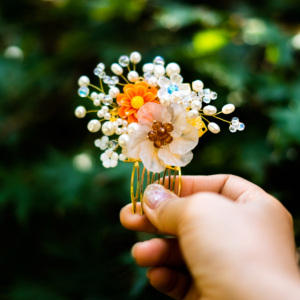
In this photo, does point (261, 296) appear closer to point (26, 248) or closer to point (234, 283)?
point (234, 283)

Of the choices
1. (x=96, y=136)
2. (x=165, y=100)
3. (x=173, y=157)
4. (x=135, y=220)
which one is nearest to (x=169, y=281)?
(x=135, y=220)

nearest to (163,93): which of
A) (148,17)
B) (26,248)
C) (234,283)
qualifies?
(234,283)

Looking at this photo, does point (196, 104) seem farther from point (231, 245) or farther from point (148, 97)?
point (231, 245)

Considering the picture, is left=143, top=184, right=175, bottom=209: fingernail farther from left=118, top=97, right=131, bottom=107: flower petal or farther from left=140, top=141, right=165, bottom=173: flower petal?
left=118, top=97, right=131, bottom=107: flower petal

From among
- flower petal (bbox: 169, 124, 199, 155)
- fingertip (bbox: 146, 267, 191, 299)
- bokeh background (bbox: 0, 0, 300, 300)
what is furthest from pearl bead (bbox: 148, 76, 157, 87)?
bokeh background (bbox: 0, 0, 300, 300)

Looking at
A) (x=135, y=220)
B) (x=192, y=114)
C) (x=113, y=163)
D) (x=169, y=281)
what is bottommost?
(x=169, y=281)

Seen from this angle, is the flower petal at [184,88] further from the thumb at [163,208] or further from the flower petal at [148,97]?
the thumb at [163,208]
